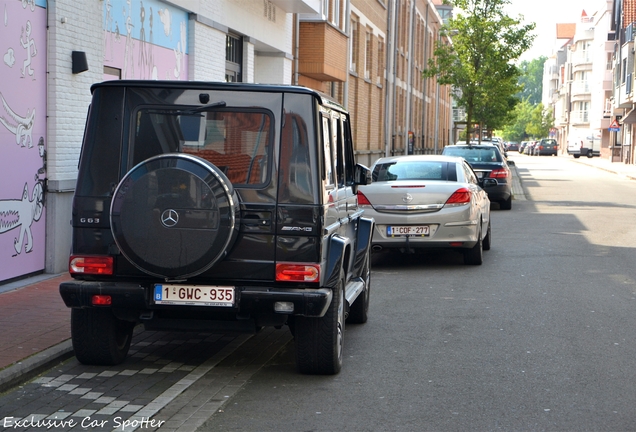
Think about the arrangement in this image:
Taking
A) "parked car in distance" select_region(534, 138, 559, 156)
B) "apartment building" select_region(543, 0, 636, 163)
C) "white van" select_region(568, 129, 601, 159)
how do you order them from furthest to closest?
"parked car in distance" select_region(534, 138, 559, 156)
"white van" select_region(568, 129, 601, 159)
"apartment building" select_region(543, 0, 636, 163)

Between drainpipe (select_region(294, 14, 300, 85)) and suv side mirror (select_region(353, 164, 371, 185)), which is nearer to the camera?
suv side mirror (select_region(353, 164, 371, 185))

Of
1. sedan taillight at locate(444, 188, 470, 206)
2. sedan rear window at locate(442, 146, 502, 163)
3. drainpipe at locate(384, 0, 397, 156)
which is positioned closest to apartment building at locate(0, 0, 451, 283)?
sedan rear window at locate(442, 146, 502, 163)

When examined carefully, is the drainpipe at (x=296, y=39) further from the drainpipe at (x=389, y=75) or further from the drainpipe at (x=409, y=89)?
the drainpipe at (x=409, y=89)

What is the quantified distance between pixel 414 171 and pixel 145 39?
441 centimetres

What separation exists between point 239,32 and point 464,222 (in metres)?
8.42

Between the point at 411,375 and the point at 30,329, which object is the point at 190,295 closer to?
the point at 411,375

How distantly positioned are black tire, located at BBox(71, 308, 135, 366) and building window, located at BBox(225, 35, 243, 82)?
12.6 m

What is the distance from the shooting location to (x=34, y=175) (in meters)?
10.7

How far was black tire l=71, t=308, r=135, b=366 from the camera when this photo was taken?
21.4ft

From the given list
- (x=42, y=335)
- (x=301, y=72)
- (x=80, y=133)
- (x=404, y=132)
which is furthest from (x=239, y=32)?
(x=404, y=132)

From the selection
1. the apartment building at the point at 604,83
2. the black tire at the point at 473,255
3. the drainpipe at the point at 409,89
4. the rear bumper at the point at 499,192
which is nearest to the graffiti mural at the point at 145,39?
the black tire at the point at 473,255

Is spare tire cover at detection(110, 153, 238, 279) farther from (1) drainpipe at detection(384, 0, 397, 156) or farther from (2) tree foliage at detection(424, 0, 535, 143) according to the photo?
(2) tree foliage at detection(424, 0, 535, 143)

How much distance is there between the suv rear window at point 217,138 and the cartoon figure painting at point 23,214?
4172 mm

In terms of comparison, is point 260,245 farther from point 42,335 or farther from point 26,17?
point 26,17
